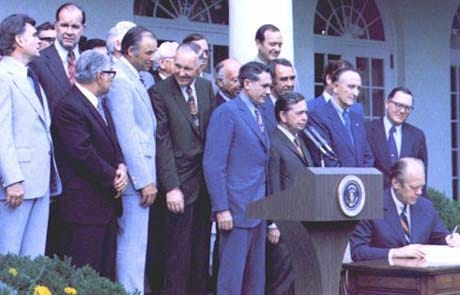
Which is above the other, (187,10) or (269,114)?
(187,10)

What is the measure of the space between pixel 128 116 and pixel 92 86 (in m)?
0.40

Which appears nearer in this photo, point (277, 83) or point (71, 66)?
point (71, 66)

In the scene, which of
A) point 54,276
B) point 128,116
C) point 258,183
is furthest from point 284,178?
point 54,276

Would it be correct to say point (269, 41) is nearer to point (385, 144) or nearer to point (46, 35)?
point (385, 144)

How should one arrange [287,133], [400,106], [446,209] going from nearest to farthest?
[287,133] → [400,106] → [446,209]

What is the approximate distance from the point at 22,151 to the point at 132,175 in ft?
2.78

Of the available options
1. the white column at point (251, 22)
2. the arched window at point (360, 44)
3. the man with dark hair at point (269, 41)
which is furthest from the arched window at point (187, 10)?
the man with dark hair at point (269, 41)

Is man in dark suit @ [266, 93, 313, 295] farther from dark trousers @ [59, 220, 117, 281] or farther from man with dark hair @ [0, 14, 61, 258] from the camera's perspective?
man with dark hair @ [0, 14, 61, 258]

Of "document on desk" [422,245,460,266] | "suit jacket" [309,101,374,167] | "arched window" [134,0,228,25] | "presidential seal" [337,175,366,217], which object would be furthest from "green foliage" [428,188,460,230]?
"presidential seal" [337,175,366,217]

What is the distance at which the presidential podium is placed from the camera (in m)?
5.50

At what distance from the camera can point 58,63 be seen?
712 cm

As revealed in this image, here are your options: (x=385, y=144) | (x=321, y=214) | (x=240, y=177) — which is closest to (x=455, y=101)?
(x=385, y=144)

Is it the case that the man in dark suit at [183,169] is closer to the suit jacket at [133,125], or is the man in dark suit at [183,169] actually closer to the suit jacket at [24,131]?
the suit jacket at [133,125]

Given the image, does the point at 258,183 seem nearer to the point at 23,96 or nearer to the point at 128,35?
the point at 128,35
